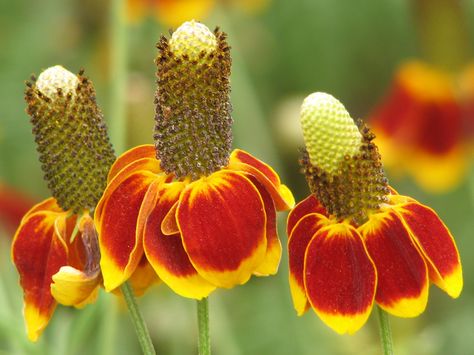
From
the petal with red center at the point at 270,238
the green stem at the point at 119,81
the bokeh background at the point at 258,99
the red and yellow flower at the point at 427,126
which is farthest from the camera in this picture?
the red and yellow flower at the point at 427,126

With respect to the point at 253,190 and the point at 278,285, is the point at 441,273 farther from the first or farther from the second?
the point at 278,285

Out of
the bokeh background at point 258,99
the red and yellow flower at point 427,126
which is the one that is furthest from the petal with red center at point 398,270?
the red and yellow flower at point 427,126

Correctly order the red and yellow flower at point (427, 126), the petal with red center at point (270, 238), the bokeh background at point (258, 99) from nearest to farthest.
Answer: the petal with red center at point (270, 238), the bokeh background at point (258, 99), the red and yellow flower at point (427, 126)

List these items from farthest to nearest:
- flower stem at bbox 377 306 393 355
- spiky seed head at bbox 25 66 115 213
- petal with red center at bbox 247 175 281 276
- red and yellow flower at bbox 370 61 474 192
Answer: red and yellow flower at bbox 370 61 474 192
spiky seed head at bbox 25 66 115 213
petal with red center at bbox 247 175 281 276
flower stem at bbox 377 306 393 355

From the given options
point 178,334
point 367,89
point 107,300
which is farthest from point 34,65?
point 107,300

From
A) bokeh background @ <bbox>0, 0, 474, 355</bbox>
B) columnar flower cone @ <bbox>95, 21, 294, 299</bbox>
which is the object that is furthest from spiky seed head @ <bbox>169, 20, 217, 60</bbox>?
bokeh background @ <bbox>0, 0, 474, 355</bbox>

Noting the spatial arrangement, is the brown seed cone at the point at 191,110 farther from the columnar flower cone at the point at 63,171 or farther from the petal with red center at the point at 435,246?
the petal with red center at the point at 435,246

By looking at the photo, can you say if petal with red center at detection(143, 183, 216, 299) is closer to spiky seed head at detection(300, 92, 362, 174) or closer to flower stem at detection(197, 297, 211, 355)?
flower stem at detection(197, 297, 211, 355)
